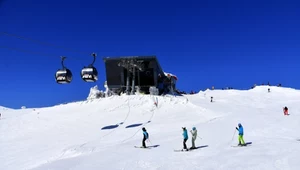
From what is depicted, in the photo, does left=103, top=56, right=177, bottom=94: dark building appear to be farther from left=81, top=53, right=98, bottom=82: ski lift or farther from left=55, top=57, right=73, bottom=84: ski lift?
left=55, top=57, right=73, bottom=84: ski lift

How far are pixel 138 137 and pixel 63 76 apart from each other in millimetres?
8154

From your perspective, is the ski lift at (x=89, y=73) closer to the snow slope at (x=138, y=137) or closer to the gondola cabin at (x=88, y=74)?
the gondola cabin at (x=88, y=74)

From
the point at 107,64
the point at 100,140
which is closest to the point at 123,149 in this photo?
the point at 100,140

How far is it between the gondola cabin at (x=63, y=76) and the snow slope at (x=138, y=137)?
16.4 ft

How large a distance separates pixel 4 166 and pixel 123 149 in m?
8.08

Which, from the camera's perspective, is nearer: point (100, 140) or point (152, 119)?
point (100, 140)

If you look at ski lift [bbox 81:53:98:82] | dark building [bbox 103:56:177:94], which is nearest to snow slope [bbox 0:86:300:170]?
ski lift [bbox 81:53:98:82]

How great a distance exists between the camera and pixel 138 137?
23.1 metres

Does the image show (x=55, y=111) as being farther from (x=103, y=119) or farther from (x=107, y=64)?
(x=107, y=64)

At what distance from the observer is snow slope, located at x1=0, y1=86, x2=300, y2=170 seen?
13.4 metres

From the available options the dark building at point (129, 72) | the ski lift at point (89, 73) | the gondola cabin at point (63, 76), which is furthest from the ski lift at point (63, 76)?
the dark building at point (129, 72)

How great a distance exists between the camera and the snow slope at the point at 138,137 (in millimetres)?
13352

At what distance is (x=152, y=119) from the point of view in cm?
3033

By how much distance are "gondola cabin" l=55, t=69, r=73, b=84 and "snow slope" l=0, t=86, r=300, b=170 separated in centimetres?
499
